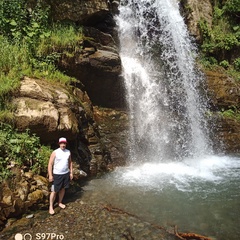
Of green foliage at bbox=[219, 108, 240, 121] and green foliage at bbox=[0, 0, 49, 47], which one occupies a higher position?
green foliage at bbox=[0, 0, 49, 47]

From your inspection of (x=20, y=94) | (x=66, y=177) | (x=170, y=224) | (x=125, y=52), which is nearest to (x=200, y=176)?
(x=170, y=224)

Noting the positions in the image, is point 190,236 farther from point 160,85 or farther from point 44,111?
point 160,85

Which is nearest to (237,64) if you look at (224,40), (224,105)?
(224,40)

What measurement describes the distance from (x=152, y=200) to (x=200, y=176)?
8.11 feet

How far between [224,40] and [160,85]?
17.4 ft

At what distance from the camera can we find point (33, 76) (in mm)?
8055

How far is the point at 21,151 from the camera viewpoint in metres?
6.45

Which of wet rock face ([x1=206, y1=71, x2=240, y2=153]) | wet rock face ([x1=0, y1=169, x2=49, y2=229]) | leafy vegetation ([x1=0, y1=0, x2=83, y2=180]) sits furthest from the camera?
wet rock face ([x1=206, y1=71, x2=240, y2=153])

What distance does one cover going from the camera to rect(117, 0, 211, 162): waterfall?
1068 cm

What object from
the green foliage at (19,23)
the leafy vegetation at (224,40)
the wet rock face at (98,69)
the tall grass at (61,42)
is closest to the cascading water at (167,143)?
the wet rock face at (98,69)

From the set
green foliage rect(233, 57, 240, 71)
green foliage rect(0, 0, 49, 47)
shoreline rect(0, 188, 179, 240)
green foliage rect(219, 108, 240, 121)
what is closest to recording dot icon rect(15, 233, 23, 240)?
shoreline rect(0, 188, 179, 240)

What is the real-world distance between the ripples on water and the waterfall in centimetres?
108

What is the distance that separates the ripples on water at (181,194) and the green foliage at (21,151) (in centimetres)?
156

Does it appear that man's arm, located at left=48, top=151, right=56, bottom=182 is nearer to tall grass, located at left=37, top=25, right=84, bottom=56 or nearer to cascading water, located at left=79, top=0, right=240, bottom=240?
cascading water, located at left=79, top=0, right=240, bottom=240
